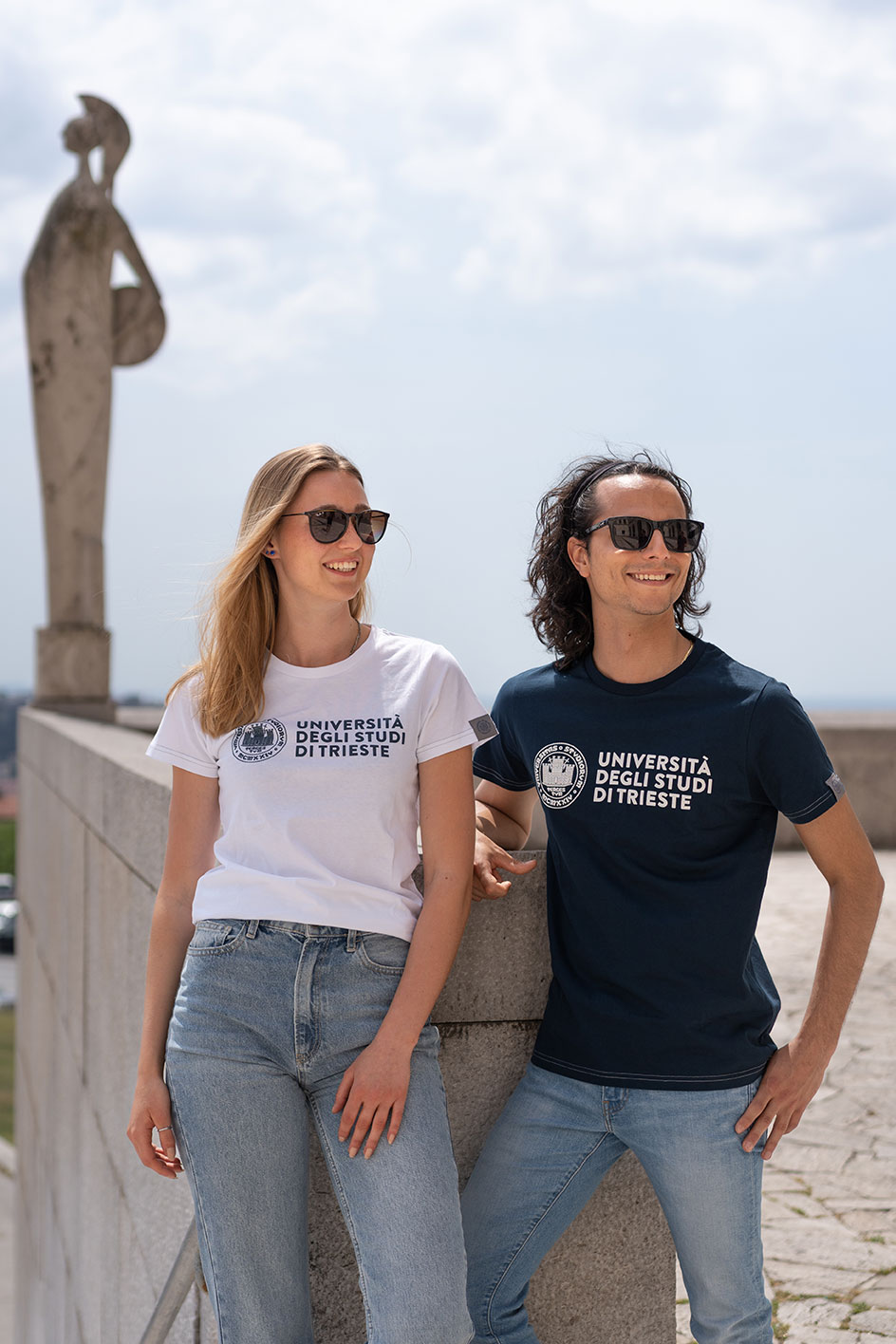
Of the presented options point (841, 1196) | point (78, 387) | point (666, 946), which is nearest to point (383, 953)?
point (666, 946)

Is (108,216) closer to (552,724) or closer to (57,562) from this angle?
(57,562)

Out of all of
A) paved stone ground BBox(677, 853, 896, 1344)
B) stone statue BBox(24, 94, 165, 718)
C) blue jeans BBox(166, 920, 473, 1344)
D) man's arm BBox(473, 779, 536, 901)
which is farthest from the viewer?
stone statue BBox(24, 94, 165, 718)

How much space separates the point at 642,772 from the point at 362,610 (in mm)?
710

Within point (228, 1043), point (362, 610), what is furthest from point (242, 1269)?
point (362, 610)

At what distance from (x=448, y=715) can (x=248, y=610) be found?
0.48 metres

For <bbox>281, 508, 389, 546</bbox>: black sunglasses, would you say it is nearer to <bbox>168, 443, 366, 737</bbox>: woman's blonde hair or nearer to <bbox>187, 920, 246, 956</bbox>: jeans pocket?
<bbox>168, 443, 366, 737</bbox>: woman's blonde hair

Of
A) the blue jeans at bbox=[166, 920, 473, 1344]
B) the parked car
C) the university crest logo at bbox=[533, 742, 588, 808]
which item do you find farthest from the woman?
the parked car

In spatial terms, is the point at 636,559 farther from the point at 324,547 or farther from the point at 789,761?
the point at 324,547

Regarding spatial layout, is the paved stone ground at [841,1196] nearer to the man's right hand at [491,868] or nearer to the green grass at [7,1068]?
the man's right hand at [491,868]

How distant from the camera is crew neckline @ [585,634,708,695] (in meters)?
2.46

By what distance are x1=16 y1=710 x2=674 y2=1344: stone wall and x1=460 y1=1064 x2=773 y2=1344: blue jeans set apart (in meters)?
0.22

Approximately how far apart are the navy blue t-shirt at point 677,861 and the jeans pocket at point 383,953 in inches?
13.8

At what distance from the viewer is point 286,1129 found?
2.25 meters

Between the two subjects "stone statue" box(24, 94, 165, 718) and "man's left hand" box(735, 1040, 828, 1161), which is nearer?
"man's left hand" box(735, 1040, 828, 1161)
